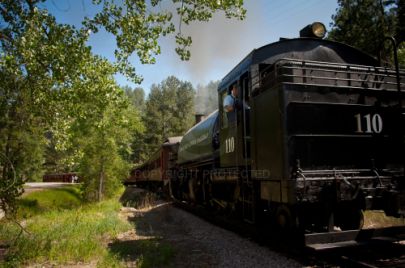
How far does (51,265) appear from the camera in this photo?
7.11 meters

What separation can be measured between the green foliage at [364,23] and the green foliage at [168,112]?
164ft

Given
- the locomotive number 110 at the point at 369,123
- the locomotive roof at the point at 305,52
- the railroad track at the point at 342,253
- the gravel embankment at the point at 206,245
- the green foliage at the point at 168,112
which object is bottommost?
the gravel embankment at the point at 206,245

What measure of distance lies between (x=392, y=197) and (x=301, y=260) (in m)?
1.79

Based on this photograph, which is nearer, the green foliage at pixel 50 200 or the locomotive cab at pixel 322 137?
the locomotive cab at pixel 322 137

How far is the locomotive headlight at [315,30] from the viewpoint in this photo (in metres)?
8.12

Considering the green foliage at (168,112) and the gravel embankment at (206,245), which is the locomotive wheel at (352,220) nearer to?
the gravel embankment at (206,245)

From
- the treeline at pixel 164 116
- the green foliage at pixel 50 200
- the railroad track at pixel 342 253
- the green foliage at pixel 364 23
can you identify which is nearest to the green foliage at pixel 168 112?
the treeline at pixel 164 116

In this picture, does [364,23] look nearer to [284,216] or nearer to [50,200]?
[284,216]

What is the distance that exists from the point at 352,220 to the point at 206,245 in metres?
3.07

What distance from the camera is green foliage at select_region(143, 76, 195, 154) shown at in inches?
2717

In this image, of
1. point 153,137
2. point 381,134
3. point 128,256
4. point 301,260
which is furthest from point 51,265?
point 153,137

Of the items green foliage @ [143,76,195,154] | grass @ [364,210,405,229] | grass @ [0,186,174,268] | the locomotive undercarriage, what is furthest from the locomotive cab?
green foliage @ [143,76,195,154]

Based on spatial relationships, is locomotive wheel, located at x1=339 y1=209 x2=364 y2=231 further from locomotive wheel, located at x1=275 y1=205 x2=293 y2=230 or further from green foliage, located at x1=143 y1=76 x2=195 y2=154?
green foliage, located at x1=143 y1=76 x2=195 y2=154

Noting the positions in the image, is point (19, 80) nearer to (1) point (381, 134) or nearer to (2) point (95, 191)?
(1) point (381, 134)
